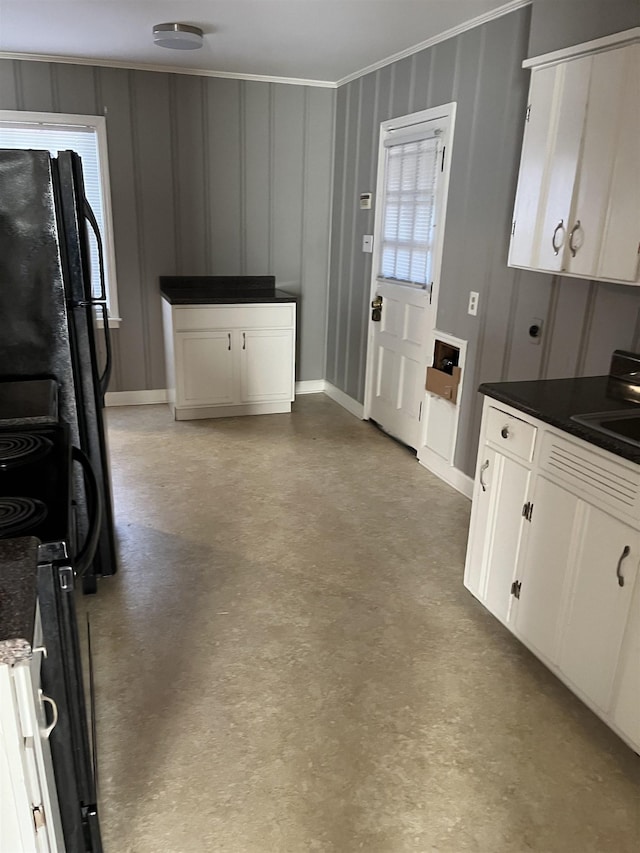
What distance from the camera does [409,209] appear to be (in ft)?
13.1

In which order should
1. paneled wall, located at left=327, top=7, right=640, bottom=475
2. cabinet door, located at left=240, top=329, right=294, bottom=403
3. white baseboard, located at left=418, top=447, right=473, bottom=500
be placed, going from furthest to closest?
cabinet door, located at left=240, top=329, right=294, bottom=403
white baseboard, located at left=418, top=447, right=473, bottom=500
paneled wall, located at left=327, top=7, right=640, bottom=475

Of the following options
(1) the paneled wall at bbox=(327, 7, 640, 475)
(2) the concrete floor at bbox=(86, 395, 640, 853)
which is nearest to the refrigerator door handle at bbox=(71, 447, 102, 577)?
(2) the concrete floor at bbox=(86, 395, 640, 853)

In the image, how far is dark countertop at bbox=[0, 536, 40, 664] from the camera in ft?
2.78

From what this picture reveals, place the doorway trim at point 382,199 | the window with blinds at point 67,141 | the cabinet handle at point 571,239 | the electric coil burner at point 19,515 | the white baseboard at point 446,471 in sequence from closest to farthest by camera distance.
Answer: the electric coil burner at point 19,515 < the cabinet handle at point 571,239 < the doorway trim at point 382,199 < the white baseboard at point 446,471 < the window with blinds at point 67,141

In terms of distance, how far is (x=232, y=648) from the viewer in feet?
7.64

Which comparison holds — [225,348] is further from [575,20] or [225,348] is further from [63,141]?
[575,20]

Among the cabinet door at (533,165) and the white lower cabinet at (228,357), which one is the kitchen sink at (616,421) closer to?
the cabinet door at (533,165)

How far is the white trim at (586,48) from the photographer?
78.6 inches

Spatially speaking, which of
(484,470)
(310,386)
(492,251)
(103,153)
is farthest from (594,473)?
(103,153)

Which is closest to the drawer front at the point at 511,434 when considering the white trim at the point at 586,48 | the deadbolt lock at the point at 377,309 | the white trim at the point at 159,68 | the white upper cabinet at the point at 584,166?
the white upper cabinet at the point at 584,166

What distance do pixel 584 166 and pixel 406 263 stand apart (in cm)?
189

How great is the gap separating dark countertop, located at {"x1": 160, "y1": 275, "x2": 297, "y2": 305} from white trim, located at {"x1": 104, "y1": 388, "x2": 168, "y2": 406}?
0.80 metres

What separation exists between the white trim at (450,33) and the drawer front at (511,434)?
1.89m

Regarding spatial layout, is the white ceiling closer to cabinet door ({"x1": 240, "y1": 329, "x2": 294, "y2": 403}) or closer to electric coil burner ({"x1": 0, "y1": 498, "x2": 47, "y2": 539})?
cabinet door ({"x1": 240, "y1": 329, "x2": 294, "y2": 403})
